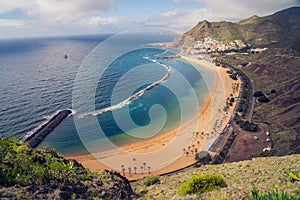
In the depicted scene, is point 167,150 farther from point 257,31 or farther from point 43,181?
point 257,31

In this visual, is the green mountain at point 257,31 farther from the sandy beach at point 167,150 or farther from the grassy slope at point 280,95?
the sandy beach at point 167,150

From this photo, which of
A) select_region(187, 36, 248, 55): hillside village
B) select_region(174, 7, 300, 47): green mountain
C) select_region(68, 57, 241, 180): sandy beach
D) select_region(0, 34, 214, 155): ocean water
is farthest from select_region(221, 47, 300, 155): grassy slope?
select_region(174, 7, 300, 47): green mountain

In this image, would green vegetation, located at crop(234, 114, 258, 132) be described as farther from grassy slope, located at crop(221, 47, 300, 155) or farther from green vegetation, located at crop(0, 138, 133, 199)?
green vegetation, located at crop(0, 138, 133, 199)

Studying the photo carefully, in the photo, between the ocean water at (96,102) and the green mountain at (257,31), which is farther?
the green mountain at (257,31)

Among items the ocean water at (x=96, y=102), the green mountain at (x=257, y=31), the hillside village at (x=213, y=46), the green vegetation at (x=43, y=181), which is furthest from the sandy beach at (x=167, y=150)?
the green mountain at (x=257, y=31)

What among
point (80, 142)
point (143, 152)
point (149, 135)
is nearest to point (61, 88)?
point (80, 142)
